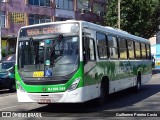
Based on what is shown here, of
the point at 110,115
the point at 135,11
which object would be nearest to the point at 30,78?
the point at 110,115

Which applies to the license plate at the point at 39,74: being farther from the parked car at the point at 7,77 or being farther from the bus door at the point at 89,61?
the parked car at the point at 7,77

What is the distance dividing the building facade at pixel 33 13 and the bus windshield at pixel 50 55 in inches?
963

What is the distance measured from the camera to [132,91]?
61.2 feet

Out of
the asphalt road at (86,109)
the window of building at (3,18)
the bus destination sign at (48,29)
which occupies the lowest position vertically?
the asphalt road at (86,109)

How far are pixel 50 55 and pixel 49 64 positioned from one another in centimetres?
28

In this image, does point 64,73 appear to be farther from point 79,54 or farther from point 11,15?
point 11,15

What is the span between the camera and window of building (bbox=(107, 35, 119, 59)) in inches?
561

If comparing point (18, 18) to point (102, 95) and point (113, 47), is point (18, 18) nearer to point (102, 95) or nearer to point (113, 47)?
point (113, 47)

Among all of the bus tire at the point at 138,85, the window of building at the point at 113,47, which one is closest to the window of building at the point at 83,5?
the bus tire at the point at 138,85

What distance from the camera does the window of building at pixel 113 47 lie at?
561 inches

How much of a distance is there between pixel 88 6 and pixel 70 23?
132ft

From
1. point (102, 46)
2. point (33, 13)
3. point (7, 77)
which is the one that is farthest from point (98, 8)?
Result: point (102, 46)

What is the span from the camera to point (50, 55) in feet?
37.8

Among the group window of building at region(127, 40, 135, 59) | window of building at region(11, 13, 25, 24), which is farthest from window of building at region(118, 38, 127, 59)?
window of building at region(11, 13, 25, 24)
